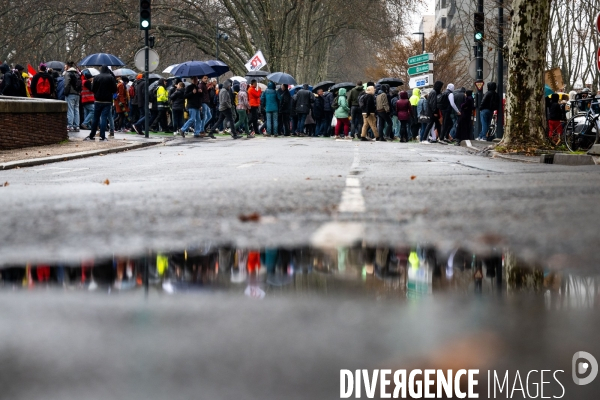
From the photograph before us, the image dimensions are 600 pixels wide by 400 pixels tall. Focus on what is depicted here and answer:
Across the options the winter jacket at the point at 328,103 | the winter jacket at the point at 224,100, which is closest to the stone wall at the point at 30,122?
the winter jacket at the point at 224,100

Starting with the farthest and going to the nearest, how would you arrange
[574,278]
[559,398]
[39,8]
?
[39,8], [574,278], [559,398]

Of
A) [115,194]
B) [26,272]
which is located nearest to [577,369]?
[26,272]

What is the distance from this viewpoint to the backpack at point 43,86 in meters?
27.3

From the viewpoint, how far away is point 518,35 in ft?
72.2

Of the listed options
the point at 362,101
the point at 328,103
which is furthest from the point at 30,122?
the point at 328,103

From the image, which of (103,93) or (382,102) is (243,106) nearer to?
(382,102)

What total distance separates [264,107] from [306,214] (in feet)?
93.7

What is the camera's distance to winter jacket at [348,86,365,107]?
3222cm

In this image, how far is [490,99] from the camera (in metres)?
28.6

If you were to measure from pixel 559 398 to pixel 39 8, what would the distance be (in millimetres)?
47056

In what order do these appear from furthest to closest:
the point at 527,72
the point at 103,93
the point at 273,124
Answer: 1. the point at 273,124
2. the point at 103,93
3. the point at 527,72

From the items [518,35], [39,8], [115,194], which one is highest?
[39,8]

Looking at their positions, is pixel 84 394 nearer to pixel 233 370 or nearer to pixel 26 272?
pixel 233 370

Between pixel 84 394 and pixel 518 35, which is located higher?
pixel 518 35
